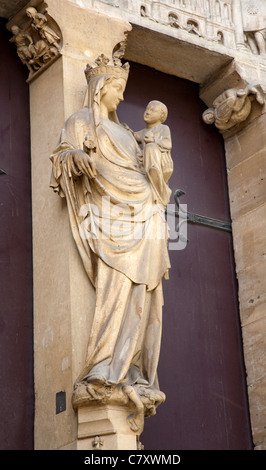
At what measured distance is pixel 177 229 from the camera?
984 centimetres

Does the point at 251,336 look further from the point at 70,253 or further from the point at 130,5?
the point at 130,5

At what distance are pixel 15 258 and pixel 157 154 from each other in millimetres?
1407

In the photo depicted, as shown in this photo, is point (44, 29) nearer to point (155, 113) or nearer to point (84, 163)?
point (155, 113)

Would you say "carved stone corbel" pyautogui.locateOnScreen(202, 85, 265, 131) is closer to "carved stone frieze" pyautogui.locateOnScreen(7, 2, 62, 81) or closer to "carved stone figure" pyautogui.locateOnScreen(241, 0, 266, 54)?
"carved stone figure" pyautogui.locateOnScreen(241, 0, 266, 54)

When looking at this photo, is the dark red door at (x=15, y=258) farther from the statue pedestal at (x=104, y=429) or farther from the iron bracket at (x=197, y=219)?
the iron bracket at (x=197, y=219)

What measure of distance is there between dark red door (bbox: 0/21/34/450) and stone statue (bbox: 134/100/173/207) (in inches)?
43.8

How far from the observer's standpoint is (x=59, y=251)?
27.4 feet

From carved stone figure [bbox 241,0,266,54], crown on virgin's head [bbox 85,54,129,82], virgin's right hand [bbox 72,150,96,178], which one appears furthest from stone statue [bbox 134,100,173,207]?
carved stone figure [bbox 241,0,266,54]

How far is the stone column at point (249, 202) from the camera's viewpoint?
965 cm

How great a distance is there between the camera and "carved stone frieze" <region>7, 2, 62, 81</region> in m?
9.04

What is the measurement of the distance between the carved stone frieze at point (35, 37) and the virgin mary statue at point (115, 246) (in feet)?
2.30

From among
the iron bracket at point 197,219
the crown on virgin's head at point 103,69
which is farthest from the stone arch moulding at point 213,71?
the crown on virgin's head at point 103,69
